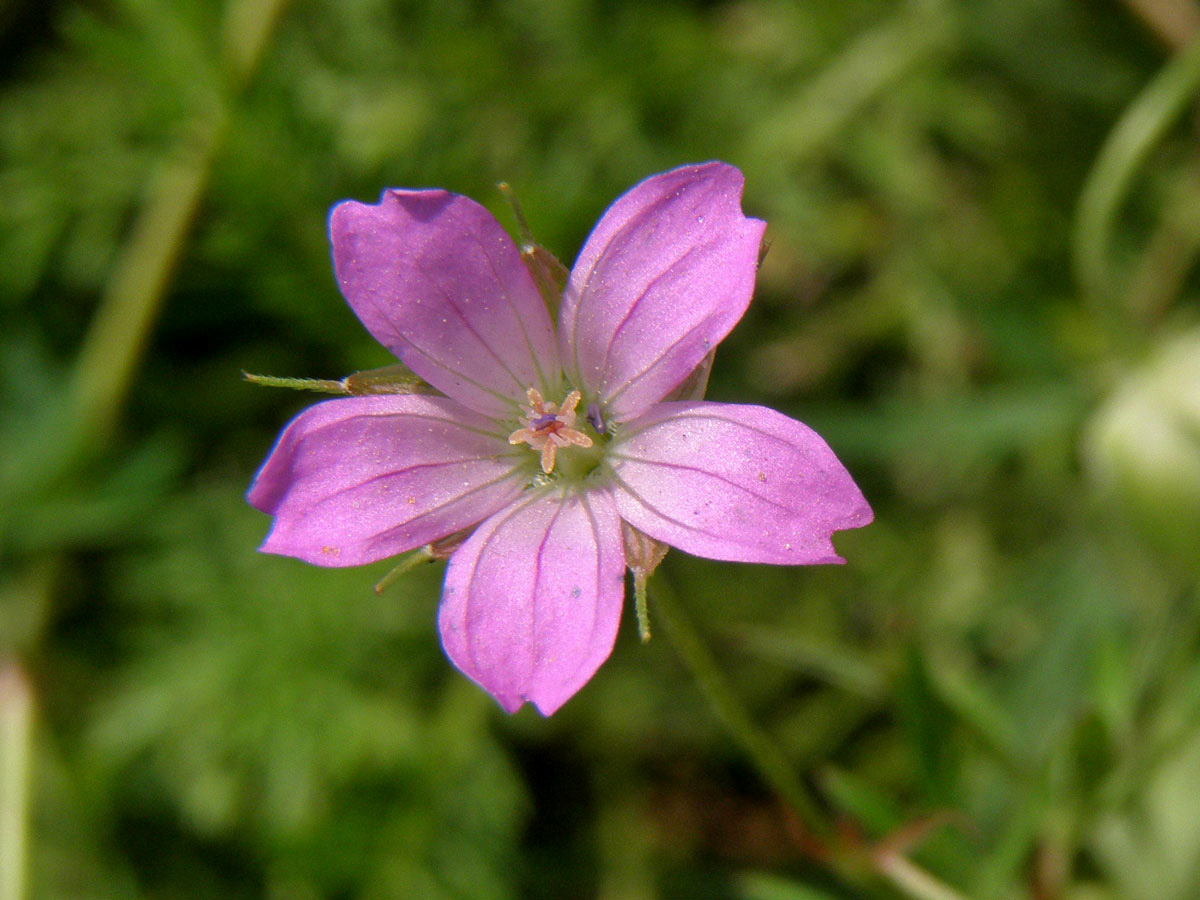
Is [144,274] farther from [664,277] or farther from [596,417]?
[664,277]

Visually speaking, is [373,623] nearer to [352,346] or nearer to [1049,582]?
[352,346]

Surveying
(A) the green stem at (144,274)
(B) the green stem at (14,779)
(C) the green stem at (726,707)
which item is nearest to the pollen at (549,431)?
(C) the green stem at (726,707)

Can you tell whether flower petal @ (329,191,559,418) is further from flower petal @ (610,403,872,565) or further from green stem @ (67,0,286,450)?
green stem @ (67,0,286,450)

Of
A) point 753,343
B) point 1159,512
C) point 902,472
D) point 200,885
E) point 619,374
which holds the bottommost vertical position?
point 200,885

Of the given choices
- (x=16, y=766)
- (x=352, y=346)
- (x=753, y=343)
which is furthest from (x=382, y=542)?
(x=753, y=343)

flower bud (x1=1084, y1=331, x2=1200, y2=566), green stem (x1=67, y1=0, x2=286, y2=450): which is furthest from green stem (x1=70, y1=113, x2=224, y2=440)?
flower bud (x1=1084, y1=331, x2=1200, y2=566)

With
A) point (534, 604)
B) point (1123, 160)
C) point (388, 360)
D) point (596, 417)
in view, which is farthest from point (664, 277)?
point (388, 360)

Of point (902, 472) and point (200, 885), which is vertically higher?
point (902, 472)
